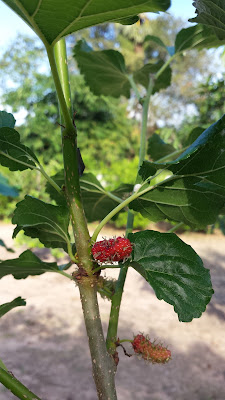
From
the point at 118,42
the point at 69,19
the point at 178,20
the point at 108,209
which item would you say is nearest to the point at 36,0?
the point at 69,19

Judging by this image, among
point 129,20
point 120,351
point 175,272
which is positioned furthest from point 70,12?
point 120,351

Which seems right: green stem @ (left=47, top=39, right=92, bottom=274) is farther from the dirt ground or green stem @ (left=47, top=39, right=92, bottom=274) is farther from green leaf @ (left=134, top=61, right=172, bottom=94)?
the dirt ground

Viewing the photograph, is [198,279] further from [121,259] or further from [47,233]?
[47,233]

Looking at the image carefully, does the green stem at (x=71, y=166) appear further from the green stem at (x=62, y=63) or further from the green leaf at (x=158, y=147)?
the green leaf at (x=158, y=147)

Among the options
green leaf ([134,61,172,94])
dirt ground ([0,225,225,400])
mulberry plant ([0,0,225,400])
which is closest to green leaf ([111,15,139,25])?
mulberry plant ([0,0,225,400])

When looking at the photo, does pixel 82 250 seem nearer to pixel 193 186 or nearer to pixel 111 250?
pixel 111 250

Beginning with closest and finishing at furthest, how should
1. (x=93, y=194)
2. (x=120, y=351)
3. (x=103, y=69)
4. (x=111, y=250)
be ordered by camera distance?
1. (x=111, y=250)
2. (x=93, y=194)
3. (x=103, y=69)
4. (x=120, y=351)
